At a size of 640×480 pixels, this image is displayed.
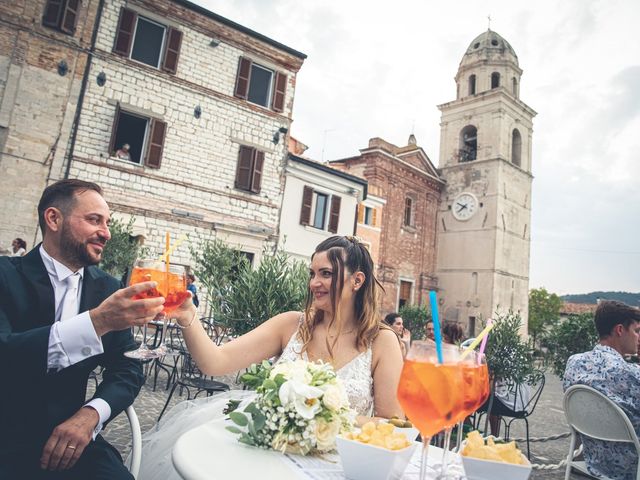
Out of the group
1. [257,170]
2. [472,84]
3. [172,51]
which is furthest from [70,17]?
[472,84]

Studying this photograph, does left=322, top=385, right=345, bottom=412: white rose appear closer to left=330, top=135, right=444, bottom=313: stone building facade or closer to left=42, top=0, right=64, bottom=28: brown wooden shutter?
left=42, top=0, right=64, bottom=28: brown wooden shutter

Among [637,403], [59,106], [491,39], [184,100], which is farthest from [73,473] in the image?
[491,39]

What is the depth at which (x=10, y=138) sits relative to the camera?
37.7 feet

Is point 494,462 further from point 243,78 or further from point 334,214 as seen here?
point 334,214

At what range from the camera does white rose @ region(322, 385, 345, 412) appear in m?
1.31

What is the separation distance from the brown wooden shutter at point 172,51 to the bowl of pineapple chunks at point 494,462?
606 inches

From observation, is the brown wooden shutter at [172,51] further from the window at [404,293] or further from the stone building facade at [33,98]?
the window at [404,293]

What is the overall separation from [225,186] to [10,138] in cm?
637

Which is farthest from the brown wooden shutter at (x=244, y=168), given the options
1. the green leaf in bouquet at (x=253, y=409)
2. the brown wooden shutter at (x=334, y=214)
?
the green leaf in bouquet at (x=253, y=409)

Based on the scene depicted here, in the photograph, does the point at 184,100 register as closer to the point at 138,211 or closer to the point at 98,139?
the point at 98,139

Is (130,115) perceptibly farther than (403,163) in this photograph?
No

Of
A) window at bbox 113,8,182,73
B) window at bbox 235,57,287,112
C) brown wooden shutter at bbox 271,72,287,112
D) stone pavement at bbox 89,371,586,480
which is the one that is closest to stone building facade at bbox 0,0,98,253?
window at bbox 113,8,182,73

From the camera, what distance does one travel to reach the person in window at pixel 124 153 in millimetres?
12969

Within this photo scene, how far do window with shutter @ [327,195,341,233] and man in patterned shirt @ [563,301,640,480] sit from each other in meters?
15.1
